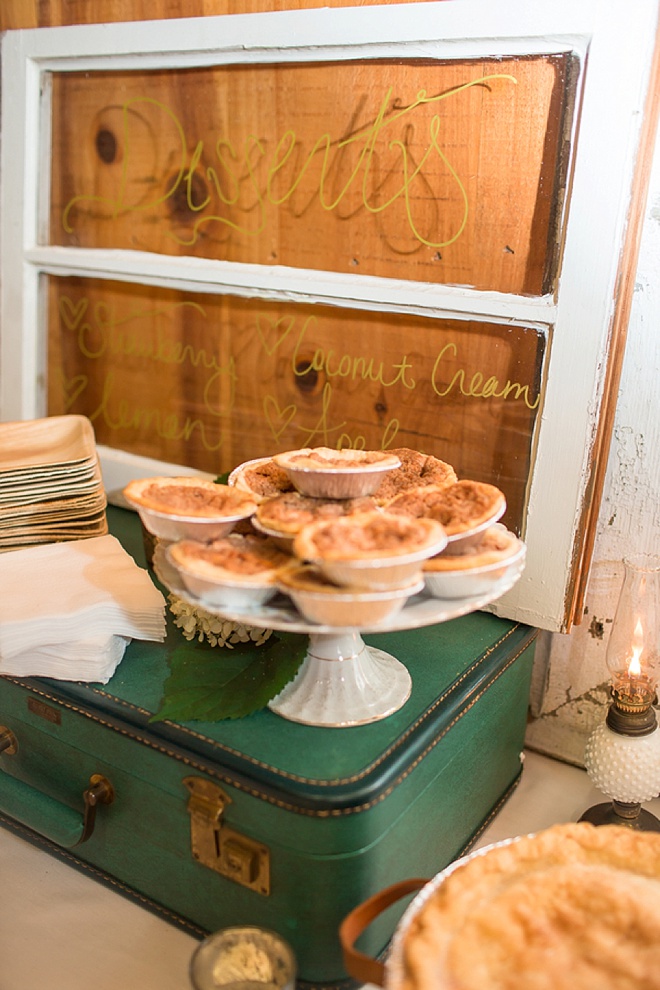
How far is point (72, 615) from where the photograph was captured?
108 centimetres

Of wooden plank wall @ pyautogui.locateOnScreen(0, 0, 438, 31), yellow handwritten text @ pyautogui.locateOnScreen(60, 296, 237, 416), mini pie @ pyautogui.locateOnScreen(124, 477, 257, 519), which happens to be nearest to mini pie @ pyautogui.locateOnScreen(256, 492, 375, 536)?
mini pie @ pyautogui.locateOnScreen(124, 477, 257, 519)

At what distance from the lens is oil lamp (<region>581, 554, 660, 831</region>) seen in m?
1.16

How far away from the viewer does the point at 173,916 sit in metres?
1.05

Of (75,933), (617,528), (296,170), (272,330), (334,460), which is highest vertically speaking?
(296,170)

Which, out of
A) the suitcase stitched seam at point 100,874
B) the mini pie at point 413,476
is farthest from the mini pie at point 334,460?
the suitcase stitched seam at point 100,874

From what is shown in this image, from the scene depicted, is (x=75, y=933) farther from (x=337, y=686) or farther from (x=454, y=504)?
(x=454, y=504)

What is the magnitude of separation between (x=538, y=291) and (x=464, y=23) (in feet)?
1.14

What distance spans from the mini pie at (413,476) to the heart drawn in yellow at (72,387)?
83 cm

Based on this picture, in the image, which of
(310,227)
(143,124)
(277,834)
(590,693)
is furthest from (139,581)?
(143,124)

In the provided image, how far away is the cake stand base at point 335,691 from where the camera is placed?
39.8 inches

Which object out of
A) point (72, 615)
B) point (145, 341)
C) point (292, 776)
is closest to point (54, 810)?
point (72, 615)

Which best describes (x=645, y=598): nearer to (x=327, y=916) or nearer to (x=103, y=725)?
(x=327, y=916)

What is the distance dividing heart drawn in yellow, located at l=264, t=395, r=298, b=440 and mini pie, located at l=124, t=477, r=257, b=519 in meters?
0.46

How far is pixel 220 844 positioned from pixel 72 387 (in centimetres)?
102
